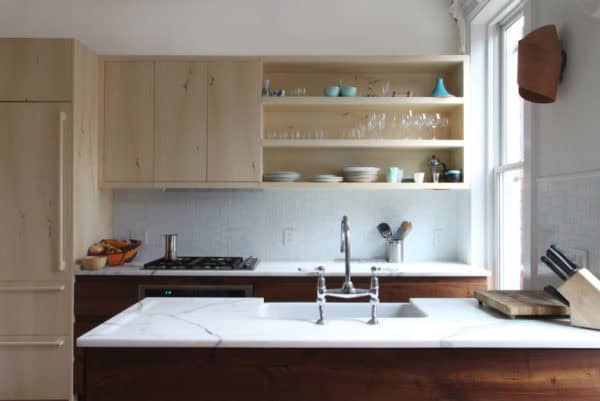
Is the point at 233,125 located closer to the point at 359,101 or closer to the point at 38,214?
the point at 359,101

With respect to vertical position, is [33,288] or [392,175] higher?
[392,175]

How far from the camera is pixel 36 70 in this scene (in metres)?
2.92

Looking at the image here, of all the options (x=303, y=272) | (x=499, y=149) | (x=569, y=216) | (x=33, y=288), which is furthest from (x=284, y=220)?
(x=569, y=216)

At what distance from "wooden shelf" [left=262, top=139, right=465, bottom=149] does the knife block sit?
1816 millimetres

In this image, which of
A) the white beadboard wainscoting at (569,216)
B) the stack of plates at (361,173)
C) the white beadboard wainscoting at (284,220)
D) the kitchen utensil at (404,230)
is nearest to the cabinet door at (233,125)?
the white beadboard wainscoting at (284,220)

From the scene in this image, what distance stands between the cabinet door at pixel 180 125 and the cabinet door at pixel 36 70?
0.59m

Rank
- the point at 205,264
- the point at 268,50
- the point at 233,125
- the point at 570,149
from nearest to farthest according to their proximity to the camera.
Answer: the point at 570,149
the point at 205,264
the point at 233,125
the point at 268,50

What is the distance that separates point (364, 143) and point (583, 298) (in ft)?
6.28

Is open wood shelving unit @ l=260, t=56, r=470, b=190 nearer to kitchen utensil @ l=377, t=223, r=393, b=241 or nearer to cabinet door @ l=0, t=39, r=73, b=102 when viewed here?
kitchen utensil @ l=377, t=223, r=393, b=241

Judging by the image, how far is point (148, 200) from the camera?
11.9 feet

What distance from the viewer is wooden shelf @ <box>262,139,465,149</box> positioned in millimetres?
3223

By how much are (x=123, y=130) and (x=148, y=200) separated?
2.02 ft

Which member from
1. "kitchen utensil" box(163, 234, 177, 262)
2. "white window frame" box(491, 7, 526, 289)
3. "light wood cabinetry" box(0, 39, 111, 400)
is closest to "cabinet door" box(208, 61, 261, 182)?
"kitchen utensil" box(163, 234, 177, 262)

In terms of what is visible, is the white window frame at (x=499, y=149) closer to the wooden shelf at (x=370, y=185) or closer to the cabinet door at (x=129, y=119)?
the wooden shelf at (x=370, y=185)
